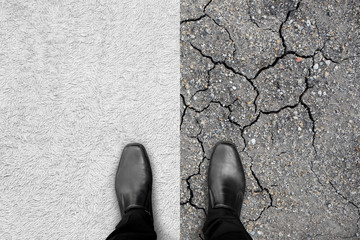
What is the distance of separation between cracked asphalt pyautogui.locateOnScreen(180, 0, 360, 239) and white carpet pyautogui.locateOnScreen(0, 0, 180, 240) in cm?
11

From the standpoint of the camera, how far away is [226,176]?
1323mm

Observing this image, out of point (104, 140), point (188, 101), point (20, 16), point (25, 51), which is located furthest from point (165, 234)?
point (20, 16)

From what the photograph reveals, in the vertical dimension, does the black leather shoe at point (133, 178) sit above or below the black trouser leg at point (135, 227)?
above

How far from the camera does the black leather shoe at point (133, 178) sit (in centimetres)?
132

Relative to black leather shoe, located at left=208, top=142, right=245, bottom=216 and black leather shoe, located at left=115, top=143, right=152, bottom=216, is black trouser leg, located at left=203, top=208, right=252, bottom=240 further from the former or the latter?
black leather shoe, located at left=115, top=143, right=152, bottom=216

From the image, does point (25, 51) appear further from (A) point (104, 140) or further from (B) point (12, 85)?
(A) point (104, 140)

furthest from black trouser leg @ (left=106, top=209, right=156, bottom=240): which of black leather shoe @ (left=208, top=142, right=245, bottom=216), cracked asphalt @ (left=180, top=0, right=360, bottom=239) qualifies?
black leather shoe @ (left=208, top=142, right=245, bottom=216)

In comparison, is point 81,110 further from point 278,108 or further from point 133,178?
point 278,108

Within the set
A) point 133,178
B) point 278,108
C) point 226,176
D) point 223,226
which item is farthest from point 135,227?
point 278,108

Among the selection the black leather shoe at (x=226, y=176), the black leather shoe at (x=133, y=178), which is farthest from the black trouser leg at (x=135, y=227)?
the black leather shoe at (x=226, y=176)

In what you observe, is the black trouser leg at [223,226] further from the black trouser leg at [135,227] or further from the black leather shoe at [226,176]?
the black trouser leg at [135,227]

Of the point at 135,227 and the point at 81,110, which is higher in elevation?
the point at 81,110

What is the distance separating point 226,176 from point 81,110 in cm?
79

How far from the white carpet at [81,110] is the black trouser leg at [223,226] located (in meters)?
0.20
